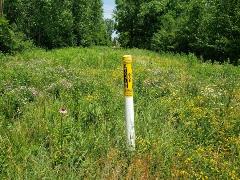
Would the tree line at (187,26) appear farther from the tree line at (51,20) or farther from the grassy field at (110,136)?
the grassy field at (110,136)

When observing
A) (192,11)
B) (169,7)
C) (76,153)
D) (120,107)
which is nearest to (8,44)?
(192,11)

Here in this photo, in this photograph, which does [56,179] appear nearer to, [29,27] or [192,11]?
[192,11]

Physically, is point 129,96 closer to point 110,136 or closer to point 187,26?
point 110,136

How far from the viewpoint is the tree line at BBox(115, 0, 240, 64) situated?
33125 millimetres

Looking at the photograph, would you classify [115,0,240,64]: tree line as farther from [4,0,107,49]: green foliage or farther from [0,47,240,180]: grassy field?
[0,47,240,180]: grassy field

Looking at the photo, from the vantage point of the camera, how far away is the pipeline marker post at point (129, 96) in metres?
5.28

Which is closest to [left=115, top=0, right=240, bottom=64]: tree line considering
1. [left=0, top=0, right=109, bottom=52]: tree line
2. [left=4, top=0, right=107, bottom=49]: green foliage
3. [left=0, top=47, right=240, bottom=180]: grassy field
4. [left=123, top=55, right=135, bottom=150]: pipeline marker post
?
[left=4, top=0, right=107, bottom=49]: green foliage

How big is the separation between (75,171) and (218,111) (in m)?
3.76

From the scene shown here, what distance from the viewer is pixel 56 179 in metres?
4.65

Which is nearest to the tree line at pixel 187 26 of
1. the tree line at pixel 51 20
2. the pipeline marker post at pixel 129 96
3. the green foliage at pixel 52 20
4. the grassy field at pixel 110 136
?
the green foliage at pixel 52 20

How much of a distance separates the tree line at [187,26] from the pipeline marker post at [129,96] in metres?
18.3

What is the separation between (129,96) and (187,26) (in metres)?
37.7

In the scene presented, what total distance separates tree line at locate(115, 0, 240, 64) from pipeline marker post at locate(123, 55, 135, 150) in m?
18.3

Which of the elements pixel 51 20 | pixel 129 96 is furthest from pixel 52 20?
pixel 129 96
